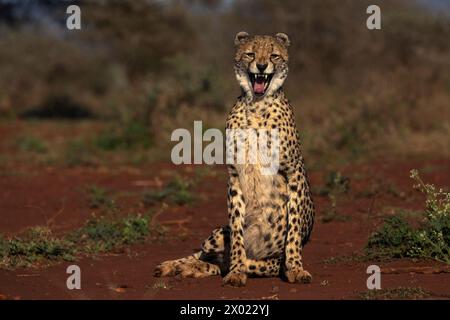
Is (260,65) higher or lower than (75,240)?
higher

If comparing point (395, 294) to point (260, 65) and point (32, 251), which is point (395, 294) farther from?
point (32, 251)

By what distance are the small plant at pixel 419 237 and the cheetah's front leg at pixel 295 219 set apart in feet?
2.25

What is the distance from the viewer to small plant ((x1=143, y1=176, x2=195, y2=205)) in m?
8.78

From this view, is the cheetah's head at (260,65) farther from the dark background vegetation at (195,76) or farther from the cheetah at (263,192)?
the dark background vegetation at (195,76)

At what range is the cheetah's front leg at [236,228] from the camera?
5.48m

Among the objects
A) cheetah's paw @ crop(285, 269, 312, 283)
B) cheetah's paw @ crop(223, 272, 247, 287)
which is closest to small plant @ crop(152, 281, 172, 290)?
cheetah's paw @ crop(223, 272, 247, 287)

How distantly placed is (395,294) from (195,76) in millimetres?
9196

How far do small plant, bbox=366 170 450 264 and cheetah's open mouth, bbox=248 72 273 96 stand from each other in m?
1.06

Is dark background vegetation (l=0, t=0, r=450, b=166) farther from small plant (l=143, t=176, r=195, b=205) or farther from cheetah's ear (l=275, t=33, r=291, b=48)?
cheetah's ear (l=275, t=33, r=291, b=48)

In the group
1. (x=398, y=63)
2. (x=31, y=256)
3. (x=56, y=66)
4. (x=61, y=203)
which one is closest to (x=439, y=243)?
(x=31, y=256)

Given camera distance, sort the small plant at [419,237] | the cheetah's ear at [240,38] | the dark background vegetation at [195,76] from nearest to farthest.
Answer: the small plant at [419,237] → the cheetah's ear at [240,38] → the dark background vegetation at [195,76]

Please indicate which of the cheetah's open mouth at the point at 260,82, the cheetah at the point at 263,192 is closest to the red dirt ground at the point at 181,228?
the cheetah at the point at 263,192

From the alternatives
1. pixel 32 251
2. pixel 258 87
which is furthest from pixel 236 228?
pixel 32 251

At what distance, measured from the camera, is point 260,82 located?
18.7 ft
